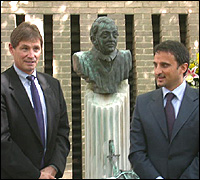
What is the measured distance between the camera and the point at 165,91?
286 cm

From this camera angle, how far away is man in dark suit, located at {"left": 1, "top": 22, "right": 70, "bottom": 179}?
2.66 metres

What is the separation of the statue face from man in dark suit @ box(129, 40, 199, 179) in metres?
1.22

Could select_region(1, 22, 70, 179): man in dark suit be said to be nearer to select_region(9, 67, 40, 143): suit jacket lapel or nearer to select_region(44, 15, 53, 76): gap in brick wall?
select_region(9, 67, 40, 143): suit jacket lapel

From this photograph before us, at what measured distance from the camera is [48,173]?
278 cm

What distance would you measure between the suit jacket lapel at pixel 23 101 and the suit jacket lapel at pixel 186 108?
3.20 feet

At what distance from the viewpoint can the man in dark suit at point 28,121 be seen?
2.66m

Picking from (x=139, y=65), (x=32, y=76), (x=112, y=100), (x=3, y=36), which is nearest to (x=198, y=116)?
(x=32, y=76)

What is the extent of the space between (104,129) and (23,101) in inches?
58.4

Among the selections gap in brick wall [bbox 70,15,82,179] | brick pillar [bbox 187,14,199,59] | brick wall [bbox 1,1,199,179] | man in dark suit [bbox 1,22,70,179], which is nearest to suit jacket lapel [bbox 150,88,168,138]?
man in dark suit [bbox 1,22,70,179]

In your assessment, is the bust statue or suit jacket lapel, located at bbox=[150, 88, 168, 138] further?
the bust statue

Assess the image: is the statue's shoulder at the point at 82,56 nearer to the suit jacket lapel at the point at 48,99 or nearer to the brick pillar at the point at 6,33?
the suit jacket lapel at the point at 48,99

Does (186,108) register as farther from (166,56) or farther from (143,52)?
(143,52)

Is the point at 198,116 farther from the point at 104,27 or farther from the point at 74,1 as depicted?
the point at 74,1

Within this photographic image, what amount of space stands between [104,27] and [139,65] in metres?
3.62
